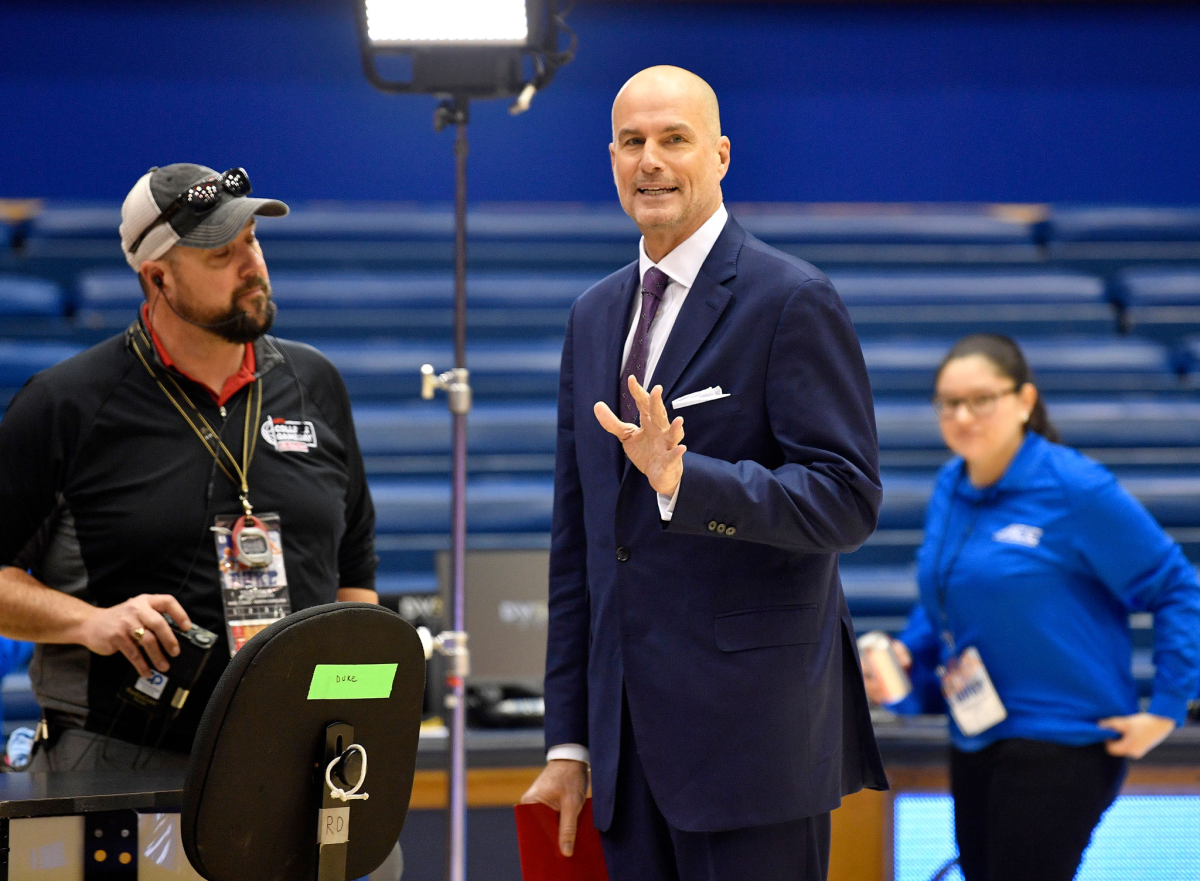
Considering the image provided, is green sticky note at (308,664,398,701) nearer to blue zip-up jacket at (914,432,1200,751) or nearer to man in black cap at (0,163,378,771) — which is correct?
man in black cap at (0,163,378,771)

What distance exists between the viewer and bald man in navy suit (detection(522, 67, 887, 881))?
57.0 inches

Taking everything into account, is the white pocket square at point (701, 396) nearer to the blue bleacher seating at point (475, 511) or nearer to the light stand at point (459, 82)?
the light stand at point (459, 82)

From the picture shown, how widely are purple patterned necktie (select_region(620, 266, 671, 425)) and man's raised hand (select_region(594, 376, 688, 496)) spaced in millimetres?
217

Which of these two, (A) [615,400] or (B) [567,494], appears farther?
(B) [567,494]

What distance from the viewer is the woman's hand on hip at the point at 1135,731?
7.82 ft

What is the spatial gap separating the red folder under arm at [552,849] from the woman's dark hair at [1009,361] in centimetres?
158

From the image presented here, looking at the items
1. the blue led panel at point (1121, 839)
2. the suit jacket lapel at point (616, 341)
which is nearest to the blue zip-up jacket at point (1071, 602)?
the blue led panel at point (1121, 839)

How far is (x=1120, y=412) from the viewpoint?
459 centimetres

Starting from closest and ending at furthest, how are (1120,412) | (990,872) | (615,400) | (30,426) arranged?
(615,400)
(30,426)
(990,872)
(1120,412)

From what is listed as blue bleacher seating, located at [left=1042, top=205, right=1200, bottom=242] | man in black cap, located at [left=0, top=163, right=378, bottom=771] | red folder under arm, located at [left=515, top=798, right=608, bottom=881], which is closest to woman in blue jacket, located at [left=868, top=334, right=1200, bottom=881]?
red folder under arm, located at [left=515, top=798, right=608, bottom=881]

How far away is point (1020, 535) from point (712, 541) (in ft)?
4.28

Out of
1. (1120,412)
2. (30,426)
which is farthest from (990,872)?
(1120,412)

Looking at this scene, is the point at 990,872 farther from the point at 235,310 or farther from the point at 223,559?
the point at 235,310

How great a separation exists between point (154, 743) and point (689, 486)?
3.42 feet
